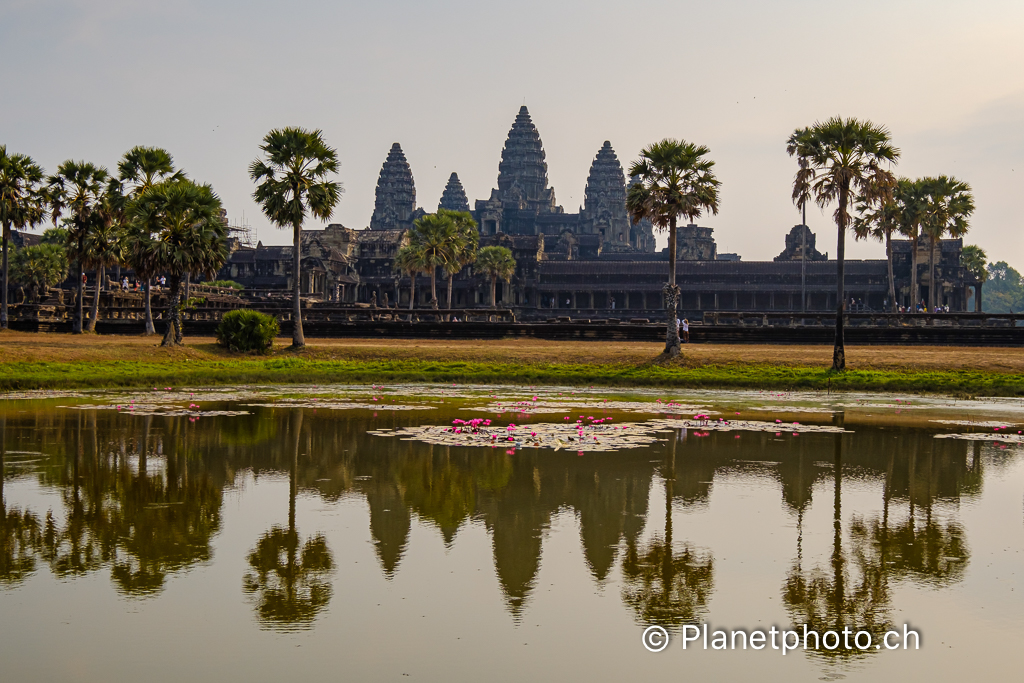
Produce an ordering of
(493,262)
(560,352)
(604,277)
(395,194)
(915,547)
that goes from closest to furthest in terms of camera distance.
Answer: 1. (915,547)
2. (560,352)
3. (493,262)
4. (604,277)
5. (395,194)

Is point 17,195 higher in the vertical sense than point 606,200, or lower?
lower

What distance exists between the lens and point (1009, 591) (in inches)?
341

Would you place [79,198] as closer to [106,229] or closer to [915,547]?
[106,229]

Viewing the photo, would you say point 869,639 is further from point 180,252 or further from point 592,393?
point 180,252

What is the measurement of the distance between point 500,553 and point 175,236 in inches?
1316

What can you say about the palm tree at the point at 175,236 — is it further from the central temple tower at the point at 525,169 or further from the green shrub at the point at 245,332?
the central temple tower at the point at 525,169

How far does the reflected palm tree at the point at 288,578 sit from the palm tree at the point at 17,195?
136 feet

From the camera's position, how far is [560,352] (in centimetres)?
4019

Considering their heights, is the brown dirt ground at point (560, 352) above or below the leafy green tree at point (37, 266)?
below

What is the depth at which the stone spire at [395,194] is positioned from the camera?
150125 mm

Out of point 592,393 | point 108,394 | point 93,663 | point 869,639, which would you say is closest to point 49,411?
point 108,394

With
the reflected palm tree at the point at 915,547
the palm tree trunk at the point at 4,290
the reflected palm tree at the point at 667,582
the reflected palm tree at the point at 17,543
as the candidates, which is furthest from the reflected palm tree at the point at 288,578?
the palm tree trunk at the point at 4,290

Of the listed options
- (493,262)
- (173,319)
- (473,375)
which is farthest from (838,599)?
(493,262)

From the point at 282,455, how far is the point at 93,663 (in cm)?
902
